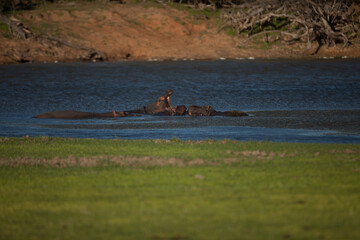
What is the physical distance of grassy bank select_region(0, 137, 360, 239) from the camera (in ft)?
23.8

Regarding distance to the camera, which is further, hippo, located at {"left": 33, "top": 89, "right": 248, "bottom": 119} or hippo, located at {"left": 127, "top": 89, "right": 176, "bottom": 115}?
hippo, located at {"left": 127, "top": 89, "right": 176, "bottom": 115}

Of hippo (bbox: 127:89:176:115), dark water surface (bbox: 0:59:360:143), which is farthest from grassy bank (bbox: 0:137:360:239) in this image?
hippo (bbox: 127:89:176:115)

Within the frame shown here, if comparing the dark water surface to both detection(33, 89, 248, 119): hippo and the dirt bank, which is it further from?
the dirt bank

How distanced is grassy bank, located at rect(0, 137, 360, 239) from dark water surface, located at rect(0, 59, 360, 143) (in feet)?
13.0

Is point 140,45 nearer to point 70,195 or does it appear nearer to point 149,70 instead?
point 149,70

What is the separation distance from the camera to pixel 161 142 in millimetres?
13805

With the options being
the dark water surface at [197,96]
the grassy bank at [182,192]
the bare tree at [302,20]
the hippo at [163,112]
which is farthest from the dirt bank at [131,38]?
the grassy bank at [182,192]

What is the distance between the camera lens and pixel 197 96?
28.8m

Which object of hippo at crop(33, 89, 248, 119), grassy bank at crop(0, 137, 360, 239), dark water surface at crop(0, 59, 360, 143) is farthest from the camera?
hippo at crop(33, 89, 248, 119)

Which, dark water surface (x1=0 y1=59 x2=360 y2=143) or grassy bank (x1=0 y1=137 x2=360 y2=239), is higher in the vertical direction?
grassy bank (x1=0 y1=137 x2=360 y2=239)

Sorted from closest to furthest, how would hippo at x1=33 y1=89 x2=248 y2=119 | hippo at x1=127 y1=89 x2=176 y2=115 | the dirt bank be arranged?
hippo at x1=33 y1=89 x2=248 y2=119 < hippo at x1=127 y1=89 x2=176 y2=115 < the dirt bank

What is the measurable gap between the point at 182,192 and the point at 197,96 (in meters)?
20.1

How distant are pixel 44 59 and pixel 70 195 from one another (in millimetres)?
38201

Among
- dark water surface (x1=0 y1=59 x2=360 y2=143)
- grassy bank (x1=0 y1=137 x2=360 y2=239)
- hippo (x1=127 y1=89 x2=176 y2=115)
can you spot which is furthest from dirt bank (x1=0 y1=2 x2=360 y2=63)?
grassy bank (x1=0 y1=137 x2=360 y2=239)
